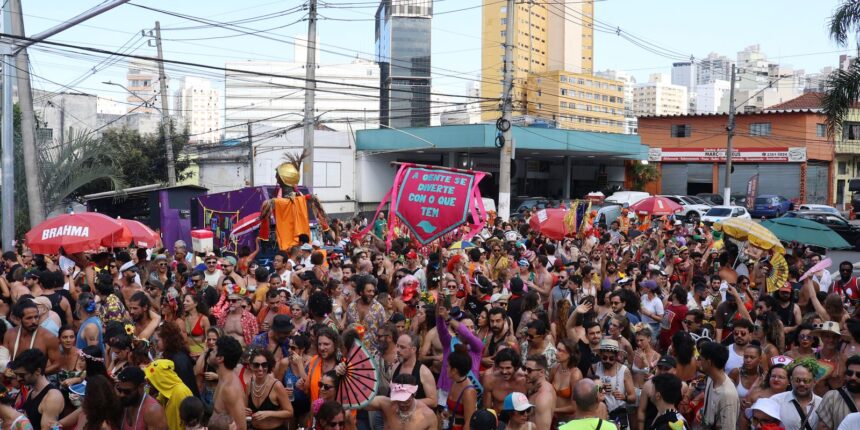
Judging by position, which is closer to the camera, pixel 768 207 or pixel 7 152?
pixel 7 152

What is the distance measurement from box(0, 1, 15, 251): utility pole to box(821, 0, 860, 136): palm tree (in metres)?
16.1

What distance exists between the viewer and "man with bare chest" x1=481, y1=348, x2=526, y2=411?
6.04 metres

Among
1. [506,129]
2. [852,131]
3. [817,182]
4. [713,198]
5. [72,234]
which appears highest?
[852,131]

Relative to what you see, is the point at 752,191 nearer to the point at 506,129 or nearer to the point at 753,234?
the point at 506,129

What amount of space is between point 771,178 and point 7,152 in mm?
40370

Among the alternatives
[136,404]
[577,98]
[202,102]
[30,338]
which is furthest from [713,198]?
[202,102]

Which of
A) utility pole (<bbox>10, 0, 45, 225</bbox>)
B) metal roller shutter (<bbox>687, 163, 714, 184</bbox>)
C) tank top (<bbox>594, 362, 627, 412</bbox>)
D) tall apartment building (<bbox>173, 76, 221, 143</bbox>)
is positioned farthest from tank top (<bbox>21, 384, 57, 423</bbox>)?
tall apartment building (<bbox>173, 76, 221, 143</bbox>)

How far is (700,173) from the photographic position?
46312 millimetres

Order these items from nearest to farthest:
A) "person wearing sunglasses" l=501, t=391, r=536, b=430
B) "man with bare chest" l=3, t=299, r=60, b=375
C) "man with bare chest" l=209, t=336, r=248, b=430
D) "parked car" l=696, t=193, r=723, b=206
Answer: "person wearing sunglasses" l=501, t=391, r=536, b=430
"man with bare chest" l=209, t=336, r=248, b=430
"man with bare chest" l=3, t=299, r=60, b=375
"parked car" l=696, t=193, r=723, b=206

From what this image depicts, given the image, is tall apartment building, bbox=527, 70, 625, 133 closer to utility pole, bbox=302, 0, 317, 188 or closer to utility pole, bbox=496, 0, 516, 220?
utility pole, bbox=302, 0, 317, 188

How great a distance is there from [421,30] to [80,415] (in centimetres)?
12712

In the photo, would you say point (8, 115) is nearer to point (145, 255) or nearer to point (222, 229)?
point (145, 255)

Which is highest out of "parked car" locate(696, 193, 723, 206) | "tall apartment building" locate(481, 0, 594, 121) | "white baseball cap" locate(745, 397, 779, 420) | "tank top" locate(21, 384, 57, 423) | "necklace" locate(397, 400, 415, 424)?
"tall apartment building" locate(481, 0, 594, 121)

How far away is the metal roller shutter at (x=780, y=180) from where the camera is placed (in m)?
44.1
